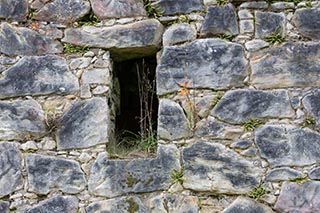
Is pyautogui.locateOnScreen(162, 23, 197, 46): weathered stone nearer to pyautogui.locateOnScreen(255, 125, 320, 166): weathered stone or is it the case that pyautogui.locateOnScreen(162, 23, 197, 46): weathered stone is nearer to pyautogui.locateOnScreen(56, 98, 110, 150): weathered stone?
pyautogui.locateOnScreen(56, 98, 110, 150): weathered stone

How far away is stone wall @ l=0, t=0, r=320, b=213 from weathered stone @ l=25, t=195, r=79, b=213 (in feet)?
0.03

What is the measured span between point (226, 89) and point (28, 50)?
1532 mm

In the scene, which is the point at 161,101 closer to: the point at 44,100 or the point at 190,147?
the point at 190,147

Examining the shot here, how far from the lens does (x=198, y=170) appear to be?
3.44 metres

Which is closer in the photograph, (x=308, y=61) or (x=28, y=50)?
(x=308, y=61)

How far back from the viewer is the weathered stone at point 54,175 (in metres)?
3.53

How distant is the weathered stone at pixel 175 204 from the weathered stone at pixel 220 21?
3.97 feet

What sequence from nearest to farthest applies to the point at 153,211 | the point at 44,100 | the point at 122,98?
the point at 153,211 → the point at 44,100 → the point at 122,98

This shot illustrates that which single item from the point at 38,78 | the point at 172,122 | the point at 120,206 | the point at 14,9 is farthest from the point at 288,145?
the point at 14,9

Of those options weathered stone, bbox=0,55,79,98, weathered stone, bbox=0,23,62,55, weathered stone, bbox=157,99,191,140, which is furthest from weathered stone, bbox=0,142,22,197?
weathered stone, bbox=157,99,191,140

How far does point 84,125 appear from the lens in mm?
3607

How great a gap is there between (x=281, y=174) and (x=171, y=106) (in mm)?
907

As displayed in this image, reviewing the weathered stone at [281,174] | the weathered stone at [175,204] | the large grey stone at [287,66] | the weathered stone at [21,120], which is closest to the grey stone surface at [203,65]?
the large grey stone at [287,66]

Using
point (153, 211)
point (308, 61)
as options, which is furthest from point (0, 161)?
point (308, 61)
